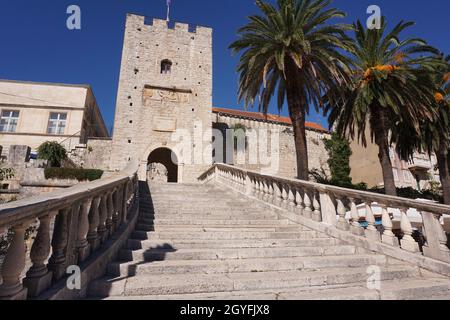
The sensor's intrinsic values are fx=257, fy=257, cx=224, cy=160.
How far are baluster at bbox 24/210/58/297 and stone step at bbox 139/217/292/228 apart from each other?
10.3 ft

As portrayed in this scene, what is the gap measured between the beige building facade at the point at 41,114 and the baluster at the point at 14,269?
65.8ft

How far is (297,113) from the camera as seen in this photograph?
10422 mm

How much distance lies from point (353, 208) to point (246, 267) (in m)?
A: 2.66

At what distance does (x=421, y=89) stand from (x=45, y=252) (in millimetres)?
14631

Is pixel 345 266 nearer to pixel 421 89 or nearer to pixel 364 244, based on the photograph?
pixel 364 244

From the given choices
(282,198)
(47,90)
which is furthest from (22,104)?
(282,198)

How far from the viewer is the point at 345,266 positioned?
403cm

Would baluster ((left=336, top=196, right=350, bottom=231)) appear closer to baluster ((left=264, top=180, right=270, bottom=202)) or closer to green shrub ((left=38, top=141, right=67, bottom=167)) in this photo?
baluster ((left=264, top=180, right=270, bottom=202))

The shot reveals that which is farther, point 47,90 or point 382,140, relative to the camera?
point 47,90

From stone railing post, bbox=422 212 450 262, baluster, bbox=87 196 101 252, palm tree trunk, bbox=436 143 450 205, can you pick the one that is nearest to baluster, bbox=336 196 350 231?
stone railing post, bbox=422 212 450 262

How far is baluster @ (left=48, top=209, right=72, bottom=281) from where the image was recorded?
245 centimetres

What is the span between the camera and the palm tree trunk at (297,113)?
10133 millimetres

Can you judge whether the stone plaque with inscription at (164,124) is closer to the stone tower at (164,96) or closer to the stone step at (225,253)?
Result: the stone tower at (164,96)

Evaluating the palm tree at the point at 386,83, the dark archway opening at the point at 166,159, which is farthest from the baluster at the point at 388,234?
the dark archway opening at the point at 166,159
